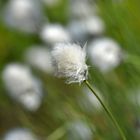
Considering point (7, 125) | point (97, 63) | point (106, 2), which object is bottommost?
point (7, 125)

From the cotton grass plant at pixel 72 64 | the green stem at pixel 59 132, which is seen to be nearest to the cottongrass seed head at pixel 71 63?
the cotton grass plant at pixel 72 64

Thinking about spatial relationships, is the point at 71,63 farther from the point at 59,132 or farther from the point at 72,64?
the point at 59,132

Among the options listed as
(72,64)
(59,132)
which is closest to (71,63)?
(72,64)

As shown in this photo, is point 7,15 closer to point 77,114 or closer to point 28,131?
point 28,131

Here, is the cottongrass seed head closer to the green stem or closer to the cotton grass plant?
the cotton grass plant

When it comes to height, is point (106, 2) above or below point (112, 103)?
above

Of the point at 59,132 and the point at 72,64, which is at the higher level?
the point at 72,64

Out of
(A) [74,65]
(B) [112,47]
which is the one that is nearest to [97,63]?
(B) [112,47]

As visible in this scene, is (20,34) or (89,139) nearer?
(89,139)
